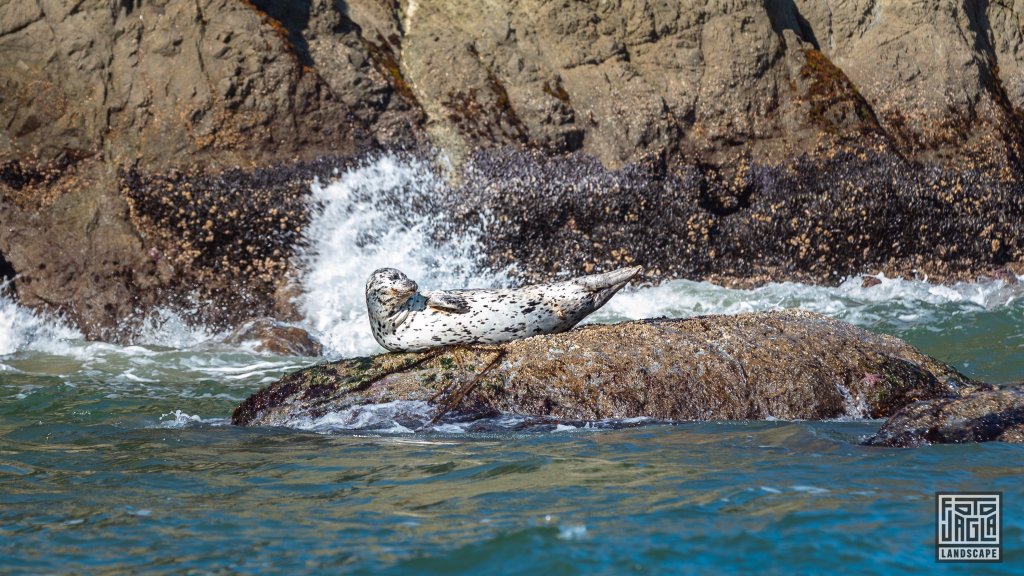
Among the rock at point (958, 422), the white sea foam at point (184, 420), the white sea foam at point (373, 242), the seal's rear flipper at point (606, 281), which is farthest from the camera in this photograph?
the white sea foam at point (373, 242)

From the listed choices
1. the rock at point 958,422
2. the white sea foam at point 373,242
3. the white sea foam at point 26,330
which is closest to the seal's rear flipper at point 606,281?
the rock at point 958,422

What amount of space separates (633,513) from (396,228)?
6932mm

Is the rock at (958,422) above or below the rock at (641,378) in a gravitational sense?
below

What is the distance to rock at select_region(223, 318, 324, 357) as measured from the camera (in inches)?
370

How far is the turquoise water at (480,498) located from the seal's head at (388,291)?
0.89 m

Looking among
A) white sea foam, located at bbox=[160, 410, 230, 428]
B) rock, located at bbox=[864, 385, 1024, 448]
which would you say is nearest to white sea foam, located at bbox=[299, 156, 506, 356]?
white sea foam, located at bbox=[160, 410, 230, 428]

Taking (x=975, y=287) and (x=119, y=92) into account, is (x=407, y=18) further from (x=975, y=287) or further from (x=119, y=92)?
(x=975, y=287)

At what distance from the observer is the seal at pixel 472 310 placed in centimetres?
659

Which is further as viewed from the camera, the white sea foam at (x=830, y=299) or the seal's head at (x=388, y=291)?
the white sea foam at (x=830, y=299)

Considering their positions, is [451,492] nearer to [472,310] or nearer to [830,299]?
[472,310]

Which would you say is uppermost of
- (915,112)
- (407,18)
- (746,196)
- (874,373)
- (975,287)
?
(407,18)

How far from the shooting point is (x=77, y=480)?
4.95 meters

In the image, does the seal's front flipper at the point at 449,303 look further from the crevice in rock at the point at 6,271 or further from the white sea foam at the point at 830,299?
the crevice in rock at the point at 6,271

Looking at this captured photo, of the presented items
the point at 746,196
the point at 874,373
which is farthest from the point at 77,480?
the point at 746,196
